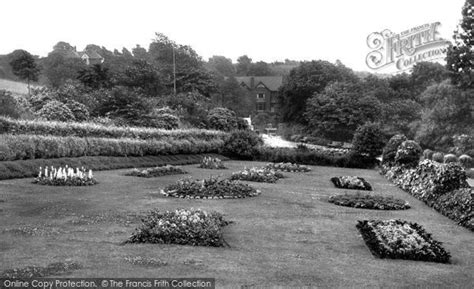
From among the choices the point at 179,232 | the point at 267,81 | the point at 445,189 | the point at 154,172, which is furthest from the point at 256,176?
the point at 267,81

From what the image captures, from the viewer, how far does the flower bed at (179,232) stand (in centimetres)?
1027

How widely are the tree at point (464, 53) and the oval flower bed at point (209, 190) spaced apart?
2992 cm

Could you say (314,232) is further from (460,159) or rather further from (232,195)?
(460,159)

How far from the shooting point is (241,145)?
130ft

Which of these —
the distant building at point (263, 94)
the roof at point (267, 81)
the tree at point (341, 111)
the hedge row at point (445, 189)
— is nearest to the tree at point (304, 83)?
the tree at point (341, 111)

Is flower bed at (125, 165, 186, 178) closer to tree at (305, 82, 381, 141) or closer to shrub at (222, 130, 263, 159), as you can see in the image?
shrub at (222, 130, 263, 159)

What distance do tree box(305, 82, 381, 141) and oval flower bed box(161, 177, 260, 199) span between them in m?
40.5

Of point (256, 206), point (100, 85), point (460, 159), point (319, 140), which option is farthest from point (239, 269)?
point (319, 140)

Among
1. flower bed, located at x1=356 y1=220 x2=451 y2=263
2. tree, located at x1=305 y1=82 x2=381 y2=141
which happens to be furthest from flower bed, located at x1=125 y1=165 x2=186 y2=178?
tree, located at x1=305 y1=82 x2=381 y2=141

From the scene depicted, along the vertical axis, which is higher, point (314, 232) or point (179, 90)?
point (179, 90)

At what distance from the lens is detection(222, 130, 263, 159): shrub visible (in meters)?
39.6

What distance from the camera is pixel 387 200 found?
18.4m

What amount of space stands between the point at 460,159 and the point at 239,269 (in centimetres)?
3311

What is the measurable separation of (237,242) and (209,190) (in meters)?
7.24
